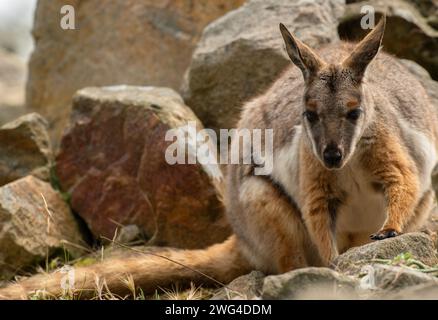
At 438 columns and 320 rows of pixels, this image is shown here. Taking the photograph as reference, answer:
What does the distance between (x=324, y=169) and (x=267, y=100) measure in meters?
1.35

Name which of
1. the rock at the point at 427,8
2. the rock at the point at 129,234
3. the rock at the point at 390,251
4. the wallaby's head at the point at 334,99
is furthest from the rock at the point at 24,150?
→ the rock at the point at 390,251

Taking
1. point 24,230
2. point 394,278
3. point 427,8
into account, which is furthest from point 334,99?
point 427,8

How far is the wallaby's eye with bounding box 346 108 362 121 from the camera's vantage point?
569 centimetres

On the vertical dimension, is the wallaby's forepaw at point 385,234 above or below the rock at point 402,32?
below

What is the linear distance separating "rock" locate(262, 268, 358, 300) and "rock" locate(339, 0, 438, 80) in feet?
17.3

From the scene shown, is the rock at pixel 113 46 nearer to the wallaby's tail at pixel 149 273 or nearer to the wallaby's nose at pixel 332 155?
the wallaby's tail at pixel 149 273

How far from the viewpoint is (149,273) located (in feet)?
22.5

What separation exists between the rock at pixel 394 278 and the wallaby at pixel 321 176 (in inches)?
47.8

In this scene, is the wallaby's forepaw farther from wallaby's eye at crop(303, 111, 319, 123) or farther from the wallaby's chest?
wallaby's eye at crop(303, 111, 319, 123)

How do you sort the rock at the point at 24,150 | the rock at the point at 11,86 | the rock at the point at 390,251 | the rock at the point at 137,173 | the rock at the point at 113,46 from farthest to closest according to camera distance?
the rock at the point at 11,86 → the rock at the point at 113,46 → the rock at the point at 24,150 → the rock at the point at 137,173 → the rock at the point at 390,251

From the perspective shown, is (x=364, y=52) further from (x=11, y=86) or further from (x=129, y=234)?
(x=11, y=86)

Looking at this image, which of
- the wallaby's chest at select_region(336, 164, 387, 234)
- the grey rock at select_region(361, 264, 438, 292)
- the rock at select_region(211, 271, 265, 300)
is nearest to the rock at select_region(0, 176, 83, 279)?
the rock at select_region(211, 271, 265, 300)

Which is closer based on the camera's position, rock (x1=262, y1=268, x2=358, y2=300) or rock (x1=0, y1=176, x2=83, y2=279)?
rock (x1=262, y1=268, x2=358, y2=300)

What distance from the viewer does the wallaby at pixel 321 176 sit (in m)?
5.74
